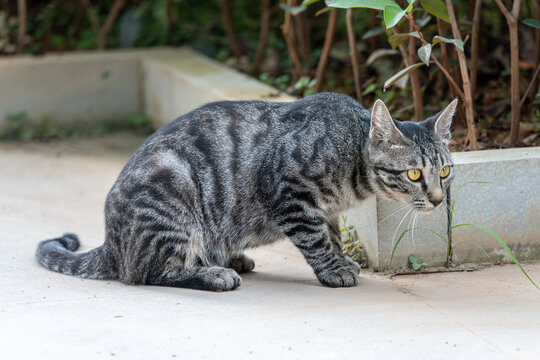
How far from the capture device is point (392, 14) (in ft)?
13.0

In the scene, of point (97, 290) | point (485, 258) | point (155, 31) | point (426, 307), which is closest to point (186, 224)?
point (97, 290)

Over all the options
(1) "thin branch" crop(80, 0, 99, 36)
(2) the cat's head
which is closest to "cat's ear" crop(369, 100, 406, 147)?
(2) the cat's head

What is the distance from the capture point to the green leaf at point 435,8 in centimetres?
447

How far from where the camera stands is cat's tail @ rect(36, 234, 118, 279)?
4300 mm

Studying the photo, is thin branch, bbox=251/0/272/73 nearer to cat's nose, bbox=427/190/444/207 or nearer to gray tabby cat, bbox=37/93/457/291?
gray tabby cat, bbox=37/93/457/291

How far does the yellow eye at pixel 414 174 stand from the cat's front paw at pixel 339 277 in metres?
0.61

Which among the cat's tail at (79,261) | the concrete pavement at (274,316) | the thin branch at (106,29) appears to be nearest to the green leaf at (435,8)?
the concrete pavement at (274,316)

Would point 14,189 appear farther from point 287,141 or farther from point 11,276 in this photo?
point 287,141

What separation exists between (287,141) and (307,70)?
3.15 m

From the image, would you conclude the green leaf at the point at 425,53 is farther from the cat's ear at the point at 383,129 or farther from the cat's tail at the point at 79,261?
the cat's tail at the point at 79,261

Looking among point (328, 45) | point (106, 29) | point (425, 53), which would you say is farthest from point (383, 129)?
point (106, 29)

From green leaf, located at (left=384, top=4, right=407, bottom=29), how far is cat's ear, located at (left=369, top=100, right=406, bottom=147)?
1.34ft

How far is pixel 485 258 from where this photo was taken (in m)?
4.54

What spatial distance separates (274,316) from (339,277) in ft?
2.01
